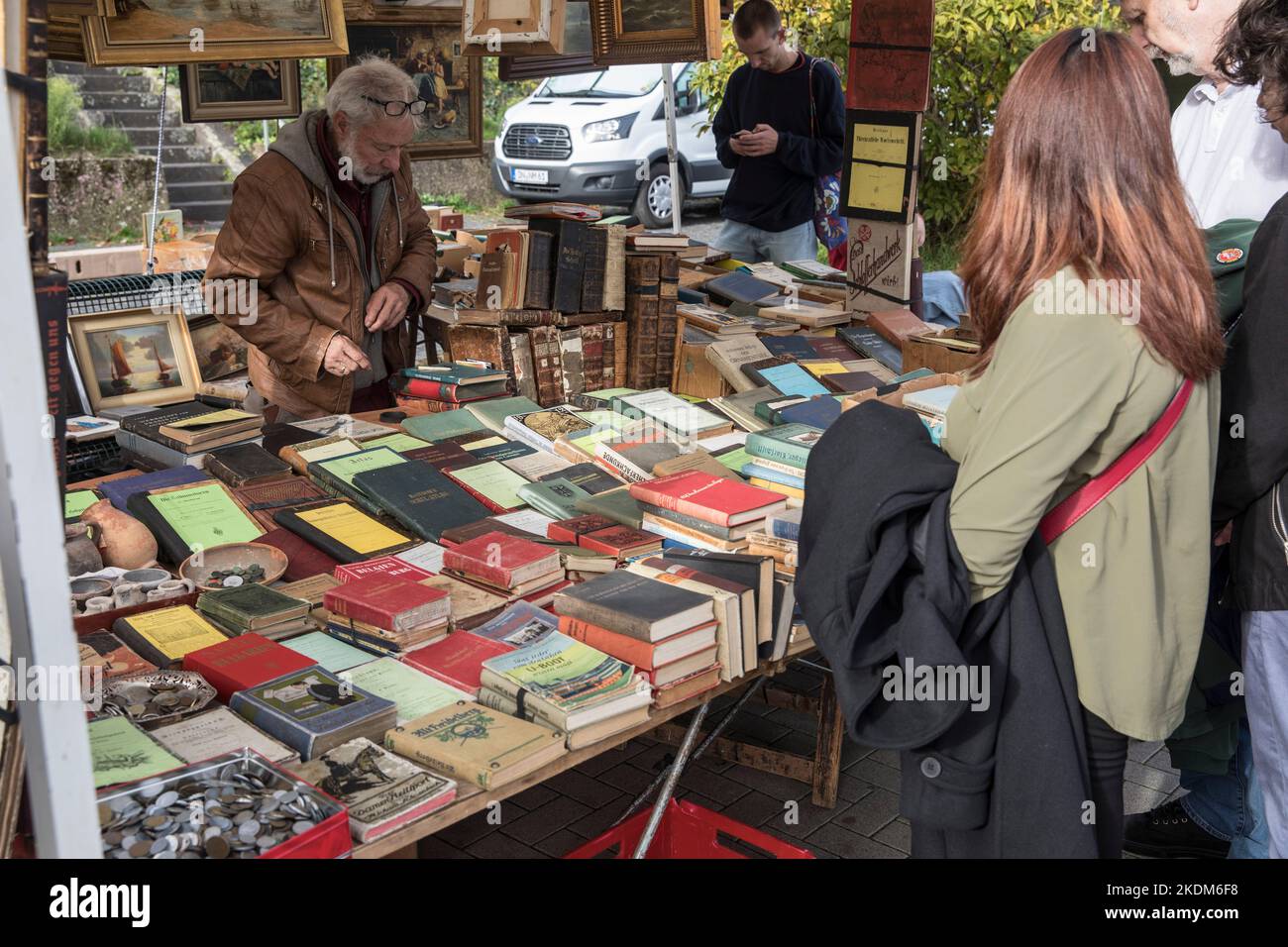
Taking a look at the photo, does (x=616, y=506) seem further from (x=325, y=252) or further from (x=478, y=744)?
(x=325, y=252)

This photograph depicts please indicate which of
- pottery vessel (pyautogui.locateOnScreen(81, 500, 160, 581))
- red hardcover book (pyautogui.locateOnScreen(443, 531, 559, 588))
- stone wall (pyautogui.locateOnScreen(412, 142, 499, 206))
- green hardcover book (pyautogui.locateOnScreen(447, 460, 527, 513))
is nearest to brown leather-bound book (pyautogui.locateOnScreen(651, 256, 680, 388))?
green hardcover book (pyautogui.locateOnScreen(447, 460, 527, 513))

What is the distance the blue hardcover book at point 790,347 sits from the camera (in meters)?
4.62

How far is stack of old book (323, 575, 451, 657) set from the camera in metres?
2.56

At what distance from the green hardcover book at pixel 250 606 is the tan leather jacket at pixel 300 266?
1.53 metres

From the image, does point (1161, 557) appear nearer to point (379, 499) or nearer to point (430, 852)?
point (379, 499)

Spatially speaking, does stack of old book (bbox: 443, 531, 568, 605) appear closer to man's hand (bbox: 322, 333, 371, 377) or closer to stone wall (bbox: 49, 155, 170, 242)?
man's hand (bbox: 322, 333, 371, 377)

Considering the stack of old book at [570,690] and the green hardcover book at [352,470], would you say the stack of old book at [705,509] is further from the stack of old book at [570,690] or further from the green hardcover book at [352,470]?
the green hardcover book at [352,470]

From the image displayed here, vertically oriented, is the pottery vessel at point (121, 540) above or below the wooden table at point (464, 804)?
above

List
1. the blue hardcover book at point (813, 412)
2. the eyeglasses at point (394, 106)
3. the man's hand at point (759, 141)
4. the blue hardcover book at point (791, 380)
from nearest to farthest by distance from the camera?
the blue hardcover book at point (813, 412) → the eyeglasses at point (394, 106) → the blue hardcover book at point (791, 380) → the man's hand at point (759, 141)

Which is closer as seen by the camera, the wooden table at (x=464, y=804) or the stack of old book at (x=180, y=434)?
the wooden table at (x=464, y=804)

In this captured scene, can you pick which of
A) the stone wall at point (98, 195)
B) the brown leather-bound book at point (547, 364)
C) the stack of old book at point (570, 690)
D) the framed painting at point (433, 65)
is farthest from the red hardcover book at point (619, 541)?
the stone wall at point (98, 195)

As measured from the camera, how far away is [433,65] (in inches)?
225

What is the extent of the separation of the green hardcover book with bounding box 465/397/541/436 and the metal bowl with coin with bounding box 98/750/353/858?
2050 millimetres
